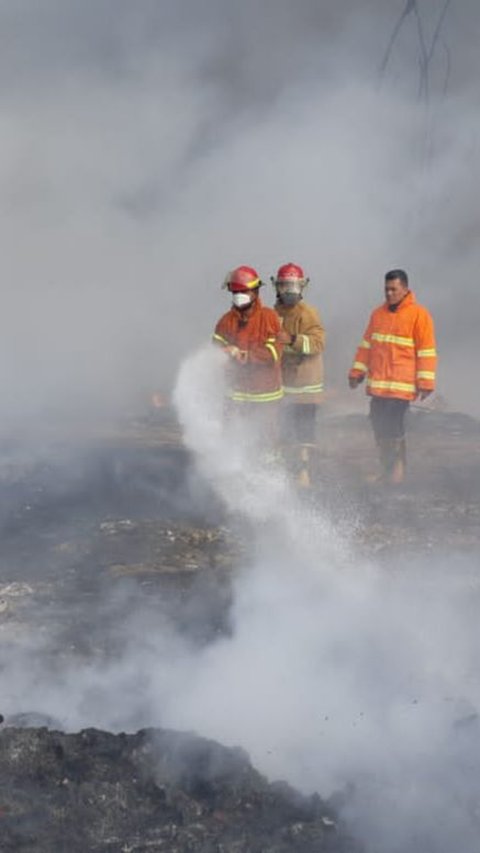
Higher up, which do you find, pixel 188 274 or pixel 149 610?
pixel 188 274

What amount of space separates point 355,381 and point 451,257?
12112mm

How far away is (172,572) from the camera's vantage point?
19.8 feet

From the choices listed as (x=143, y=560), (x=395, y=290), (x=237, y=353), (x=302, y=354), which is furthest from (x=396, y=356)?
(x=143, y=560)

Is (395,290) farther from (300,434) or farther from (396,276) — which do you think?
(300,434)

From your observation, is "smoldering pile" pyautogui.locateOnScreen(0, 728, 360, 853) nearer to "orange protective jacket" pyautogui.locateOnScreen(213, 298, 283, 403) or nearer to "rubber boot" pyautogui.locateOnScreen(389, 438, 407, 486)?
"orange protective jacket" pyautogui.locateOnScreen(213, 298, 283, 403)

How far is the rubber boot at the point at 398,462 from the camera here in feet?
26.7

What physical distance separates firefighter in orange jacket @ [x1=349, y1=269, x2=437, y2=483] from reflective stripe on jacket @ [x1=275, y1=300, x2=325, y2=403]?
1.38 feet

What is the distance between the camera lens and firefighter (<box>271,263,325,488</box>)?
7.59 metres

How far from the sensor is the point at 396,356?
7742 millimetres

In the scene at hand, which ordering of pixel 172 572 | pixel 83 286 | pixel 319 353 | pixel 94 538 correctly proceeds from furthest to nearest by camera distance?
pixel 83 286 → pixel 319 353 → pixel 94 538 → pixel 172 572

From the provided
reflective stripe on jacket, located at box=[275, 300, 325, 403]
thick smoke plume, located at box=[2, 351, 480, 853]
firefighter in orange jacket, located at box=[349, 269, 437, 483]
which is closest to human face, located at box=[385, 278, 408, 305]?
firefighter in orange jacket, located at box=[349, 269, 437, 483]

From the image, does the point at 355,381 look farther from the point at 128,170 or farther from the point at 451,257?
the point at 451,257

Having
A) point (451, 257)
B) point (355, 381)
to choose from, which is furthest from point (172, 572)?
point (451, 257)

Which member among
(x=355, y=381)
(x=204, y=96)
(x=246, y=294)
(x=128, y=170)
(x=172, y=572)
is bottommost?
(x=172, y=572)
